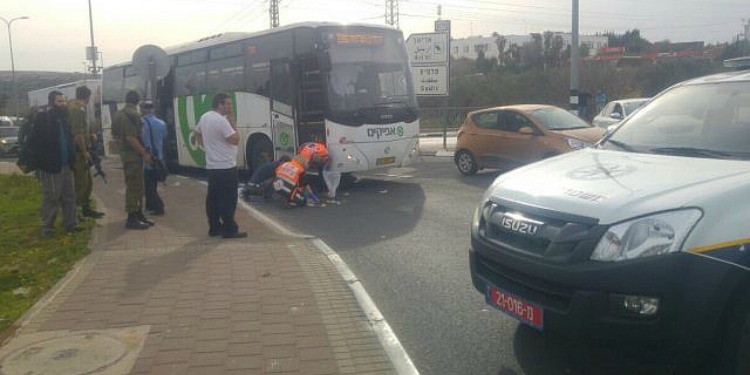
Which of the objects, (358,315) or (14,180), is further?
(14,180)

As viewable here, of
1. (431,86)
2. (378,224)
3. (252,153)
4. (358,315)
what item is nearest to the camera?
(358,315)

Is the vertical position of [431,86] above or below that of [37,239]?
above

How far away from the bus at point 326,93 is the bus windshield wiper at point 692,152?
872cm

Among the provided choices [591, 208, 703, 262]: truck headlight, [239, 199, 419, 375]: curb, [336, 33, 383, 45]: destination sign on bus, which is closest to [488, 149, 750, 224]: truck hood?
[591, 208, 703, 262]: truck headlight

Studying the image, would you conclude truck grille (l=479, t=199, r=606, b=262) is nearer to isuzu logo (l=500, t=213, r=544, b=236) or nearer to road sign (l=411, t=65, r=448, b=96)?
isuzu logo (l=500, t=213, r=544, b=236)

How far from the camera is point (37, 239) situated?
352 inches

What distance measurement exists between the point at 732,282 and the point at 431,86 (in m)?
19.5

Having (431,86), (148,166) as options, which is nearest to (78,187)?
(148,166)

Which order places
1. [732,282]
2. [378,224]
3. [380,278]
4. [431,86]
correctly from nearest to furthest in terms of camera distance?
[732,282], [380,278], [378,224], [431,86]

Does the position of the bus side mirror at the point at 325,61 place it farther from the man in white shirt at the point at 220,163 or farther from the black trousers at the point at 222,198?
the black trousers at the point at 222,198

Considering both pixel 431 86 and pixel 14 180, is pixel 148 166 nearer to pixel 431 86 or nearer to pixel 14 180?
pixel 14 180

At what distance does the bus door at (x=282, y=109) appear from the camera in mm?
14039

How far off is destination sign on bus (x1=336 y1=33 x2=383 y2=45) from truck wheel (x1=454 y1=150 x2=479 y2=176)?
3354 mm

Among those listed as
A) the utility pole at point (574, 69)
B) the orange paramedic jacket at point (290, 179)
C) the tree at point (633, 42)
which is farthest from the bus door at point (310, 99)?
the tree at point (633, 42)
